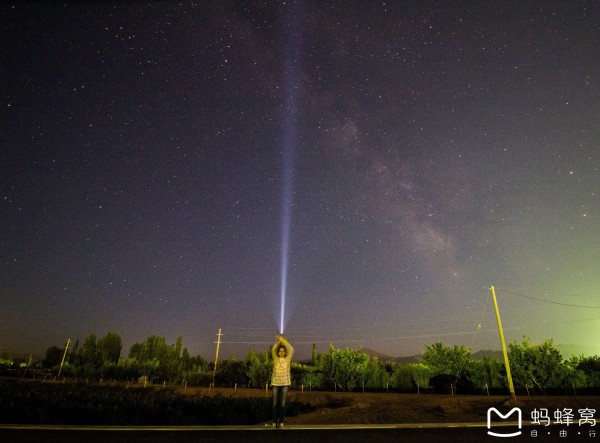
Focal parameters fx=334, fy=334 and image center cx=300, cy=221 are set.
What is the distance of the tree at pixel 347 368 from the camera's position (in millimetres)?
39094

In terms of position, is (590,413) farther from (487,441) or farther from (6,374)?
(6,374)

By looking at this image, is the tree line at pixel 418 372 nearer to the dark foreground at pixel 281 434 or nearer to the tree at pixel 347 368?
the tree at pixel 347 368

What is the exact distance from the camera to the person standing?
6.87m

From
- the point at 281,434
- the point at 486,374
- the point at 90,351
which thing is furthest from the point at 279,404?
the point at 90,351

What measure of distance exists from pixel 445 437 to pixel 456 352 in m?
36.5

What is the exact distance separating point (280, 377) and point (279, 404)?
1.67 ft

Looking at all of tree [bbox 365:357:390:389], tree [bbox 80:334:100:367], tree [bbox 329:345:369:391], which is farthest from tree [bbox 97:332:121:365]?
tree [bbox 365:357:390:389]

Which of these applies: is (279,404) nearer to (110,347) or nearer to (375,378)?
(375,378)

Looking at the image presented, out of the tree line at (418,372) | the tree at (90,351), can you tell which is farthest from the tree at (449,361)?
the tree at (90,351)

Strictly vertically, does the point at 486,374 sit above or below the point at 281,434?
below

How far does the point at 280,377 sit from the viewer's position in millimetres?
7145

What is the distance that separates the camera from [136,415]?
314 inches

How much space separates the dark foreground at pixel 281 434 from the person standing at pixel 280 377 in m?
0.82

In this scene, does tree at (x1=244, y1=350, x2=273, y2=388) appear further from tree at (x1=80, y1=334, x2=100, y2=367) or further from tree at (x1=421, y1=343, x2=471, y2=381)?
tree at (x1=80, y1=334, x2=100, y2=367)
